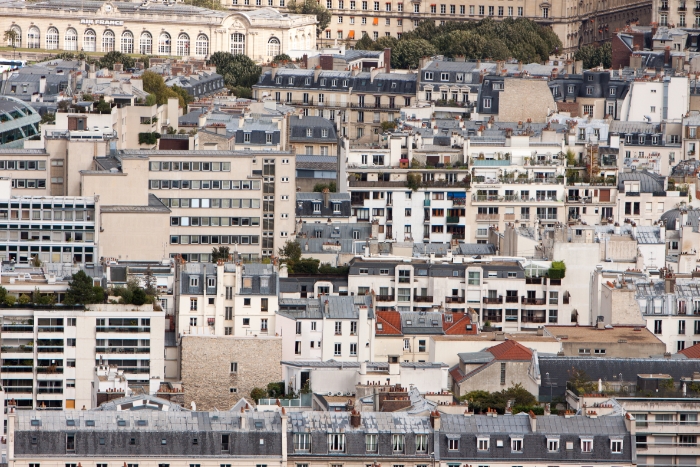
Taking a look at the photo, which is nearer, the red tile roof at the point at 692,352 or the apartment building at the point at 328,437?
the apartment building at the point at 328,437

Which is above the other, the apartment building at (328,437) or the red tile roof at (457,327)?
the red tile roof at (457,327)

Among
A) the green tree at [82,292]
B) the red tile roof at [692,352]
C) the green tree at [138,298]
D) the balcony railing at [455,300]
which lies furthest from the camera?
the balcony railing at [455,300]

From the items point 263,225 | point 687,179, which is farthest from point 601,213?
point 263,225

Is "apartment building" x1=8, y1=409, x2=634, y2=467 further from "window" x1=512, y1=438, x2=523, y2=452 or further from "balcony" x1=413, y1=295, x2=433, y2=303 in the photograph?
"balcony" x1=413, y1=295, x2=433, y2=303

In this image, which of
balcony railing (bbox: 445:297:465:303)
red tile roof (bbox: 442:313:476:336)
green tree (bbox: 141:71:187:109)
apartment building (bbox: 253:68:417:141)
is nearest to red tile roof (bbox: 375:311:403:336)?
red tile roof (bbox: 442:313:476:336)

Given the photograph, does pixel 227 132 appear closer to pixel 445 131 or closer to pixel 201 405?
pixel 445 131

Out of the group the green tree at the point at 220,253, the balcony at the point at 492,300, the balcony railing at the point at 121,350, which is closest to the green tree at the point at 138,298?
the balcony railing at the point at 121,350

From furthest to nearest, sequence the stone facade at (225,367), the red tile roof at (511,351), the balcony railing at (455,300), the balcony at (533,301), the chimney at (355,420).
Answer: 1. the balcony at (533,301)
2. the balcony railing at (455,300)
3. the stone facade at (225,367)
4. the red tile roof at (511,351)
5. the chimney at (355,420)

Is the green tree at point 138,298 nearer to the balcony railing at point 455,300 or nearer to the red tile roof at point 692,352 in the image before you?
the balcony railing at point 455,300
